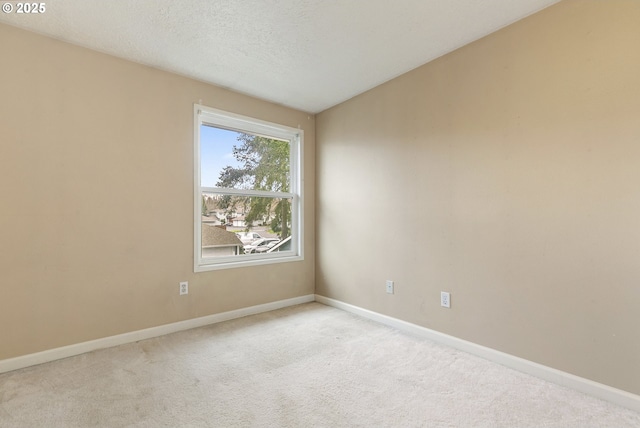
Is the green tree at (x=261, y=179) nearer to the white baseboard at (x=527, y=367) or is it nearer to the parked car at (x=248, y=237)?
the parked car at (x=248, y=237)

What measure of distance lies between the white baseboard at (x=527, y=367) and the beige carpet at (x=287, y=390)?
52 mm

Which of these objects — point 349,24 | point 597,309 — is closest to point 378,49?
point 349,24

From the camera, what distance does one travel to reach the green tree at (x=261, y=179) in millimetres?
3344

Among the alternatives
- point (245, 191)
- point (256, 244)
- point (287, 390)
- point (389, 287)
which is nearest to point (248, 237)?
point (256, 244)

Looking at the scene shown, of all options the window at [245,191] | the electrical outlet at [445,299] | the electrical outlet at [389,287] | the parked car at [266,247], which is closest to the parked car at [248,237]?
the window at [245,191]

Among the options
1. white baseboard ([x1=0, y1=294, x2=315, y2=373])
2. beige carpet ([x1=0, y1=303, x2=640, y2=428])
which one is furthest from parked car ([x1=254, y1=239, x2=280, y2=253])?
beige carpet ([x1=0, y1=303, x2=640, y2=428])

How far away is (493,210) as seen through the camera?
89.8 inches

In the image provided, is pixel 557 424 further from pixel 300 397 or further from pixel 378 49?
pixel 378 49

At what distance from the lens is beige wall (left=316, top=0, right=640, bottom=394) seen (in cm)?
176

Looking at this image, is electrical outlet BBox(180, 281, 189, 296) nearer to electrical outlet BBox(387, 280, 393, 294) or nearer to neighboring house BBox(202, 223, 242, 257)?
neighboring house BBox(202, 223, 242, 257)

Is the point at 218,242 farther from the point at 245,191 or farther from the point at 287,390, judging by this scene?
the point at 287,390

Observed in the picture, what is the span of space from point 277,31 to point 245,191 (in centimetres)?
167

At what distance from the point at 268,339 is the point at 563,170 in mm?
2554

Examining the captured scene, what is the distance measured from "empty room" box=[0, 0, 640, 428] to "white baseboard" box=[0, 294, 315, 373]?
2cm
